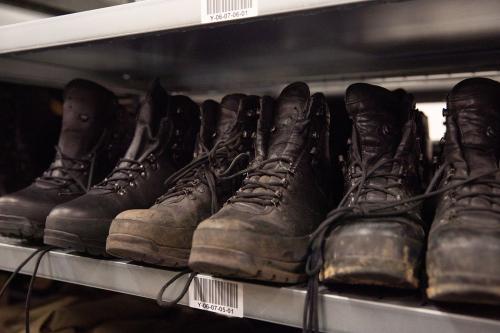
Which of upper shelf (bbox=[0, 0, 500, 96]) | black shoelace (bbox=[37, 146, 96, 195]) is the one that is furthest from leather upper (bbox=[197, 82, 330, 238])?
black shoelace (bbox=[37, 146, 96, 195])

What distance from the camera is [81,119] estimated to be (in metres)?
0.86

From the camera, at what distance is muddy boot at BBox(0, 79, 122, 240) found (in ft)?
2.68

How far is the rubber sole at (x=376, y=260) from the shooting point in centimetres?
47

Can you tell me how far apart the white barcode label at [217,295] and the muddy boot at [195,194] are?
0.05 meters

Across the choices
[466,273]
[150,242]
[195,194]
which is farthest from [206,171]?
[466,273]

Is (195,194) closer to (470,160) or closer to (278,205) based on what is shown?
(278,205)

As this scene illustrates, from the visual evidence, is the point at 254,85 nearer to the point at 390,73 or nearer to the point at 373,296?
the point at 390,73

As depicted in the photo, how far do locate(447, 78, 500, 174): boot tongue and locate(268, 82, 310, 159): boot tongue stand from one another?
18 centimetres

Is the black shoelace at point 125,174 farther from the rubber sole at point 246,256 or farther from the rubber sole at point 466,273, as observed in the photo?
the rubber sole at point 466,273

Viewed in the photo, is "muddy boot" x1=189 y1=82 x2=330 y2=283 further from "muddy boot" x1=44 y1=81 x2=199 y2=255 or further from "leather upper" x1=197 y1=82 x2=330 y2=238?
"muddy boot" x1=44 y1=81 x2=199 y2=255

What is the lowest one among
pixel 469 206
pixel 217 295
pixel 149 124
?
pixel 217 295

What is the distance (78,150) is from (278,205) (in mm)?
424

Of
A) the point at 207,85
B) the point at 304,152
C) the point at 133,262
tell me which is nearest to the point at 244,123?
Result: the point at 304,152

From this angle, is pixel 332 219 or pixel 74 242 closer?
pixel 332 219
